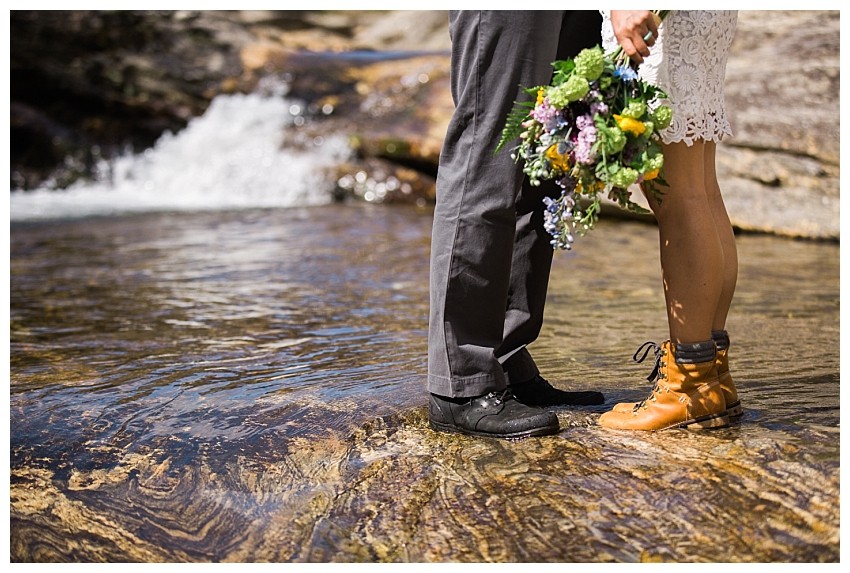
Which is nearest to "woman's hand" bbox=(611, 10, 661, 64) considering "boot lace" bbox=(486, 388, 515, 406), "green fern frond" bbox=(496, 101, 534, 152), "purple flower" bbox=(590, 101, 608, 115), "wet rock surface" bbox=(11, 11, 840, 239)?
"purple flower" bbox=(590, 101, 608, 115)

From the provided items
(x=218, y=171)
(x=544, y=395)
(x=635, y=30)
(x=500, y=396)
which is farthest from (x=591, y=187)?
(x=218, y=171)

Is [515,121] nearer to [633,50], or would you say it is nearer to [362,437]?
[633,50]

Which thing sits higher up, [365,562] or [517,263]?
[517,263]

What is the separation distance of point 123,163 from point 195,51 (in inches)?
70.6

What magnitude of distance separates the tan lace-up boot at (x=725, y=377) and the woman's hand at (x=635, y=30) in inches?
30.3

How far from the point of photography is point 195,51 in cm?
1281

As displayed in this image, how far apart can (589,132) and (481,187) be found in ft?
1.09

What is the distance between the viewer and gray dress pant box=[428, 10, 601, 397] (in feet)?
8.39

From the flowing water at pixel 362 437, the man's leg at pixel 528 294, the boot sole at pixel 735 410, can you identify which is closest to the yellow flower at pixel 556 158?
the man's leg at pixel 528 294

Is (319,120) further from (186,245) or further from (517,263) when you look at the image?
(517,263)

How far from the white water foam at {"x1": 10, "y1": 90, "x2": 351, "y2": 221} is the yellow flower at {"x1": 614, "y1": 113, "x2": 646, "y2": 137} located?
7759mm

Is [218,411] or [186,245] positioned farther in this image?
[186,245]

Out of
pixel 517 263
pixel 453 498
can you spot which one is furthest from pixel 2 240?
pixel 453 498

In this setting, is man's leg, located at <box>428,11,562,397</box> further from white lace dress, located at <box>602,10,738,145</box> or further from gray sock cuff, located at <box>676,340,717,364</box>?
gray sock cuff, located at <box>676,340,717,364</box>
